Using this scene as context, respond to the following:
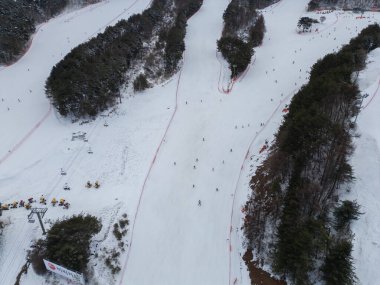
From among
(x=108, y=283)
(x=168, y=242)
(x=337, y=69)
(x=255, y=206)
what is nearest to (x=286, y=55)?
(x=337, y=69)

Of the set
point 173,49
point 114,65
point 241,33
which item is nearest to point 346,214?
point 114,65

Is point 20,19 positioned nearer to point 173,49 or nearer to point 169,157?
point 173,49

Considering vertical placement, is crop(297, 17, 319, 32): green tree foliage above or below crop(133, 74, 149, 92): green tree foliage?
below

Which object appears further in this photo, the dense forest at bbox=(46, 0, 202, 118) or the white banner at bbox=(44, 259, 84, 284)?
the dense forest at bbox=(46, 0, 202, 118)

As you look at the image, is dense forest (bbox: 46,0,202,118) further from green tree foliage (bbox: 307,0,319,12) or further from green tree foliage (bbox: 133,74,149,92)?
green tree foliage (bbox: 307,0,319,12)

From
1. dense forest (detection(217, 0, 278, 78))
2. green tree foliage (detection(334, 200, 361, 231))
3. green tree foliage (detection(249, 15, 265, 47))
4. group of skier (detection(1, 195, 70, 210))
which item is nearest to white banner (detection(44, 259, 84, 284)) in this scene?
group of skier (detection(1, 195, 70, 210))

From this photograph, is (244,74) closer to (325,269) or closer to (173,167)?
(173,167)

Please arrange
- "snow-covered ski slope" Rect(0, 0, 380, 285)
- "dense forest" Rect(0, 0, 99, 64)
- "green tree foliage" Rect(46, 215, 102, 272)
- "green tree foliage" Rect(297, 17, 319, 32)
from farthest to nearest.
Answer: "green tree foliage" Rect(297, 17, 319, 32), "dense forest" Rect(0, 0, 99, 64), "snow-covered ski slope" Rect(0, 0, 380, 285), "green tree foliage" Rect(46, 215, 102, 272)

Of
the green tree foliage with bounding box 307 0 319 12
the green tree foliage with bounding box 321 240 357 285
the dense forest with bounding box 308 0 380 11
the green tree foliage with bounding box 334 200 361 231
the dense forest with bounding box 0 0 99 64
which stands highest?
the dense forest with bounding box 0 0 99 64
